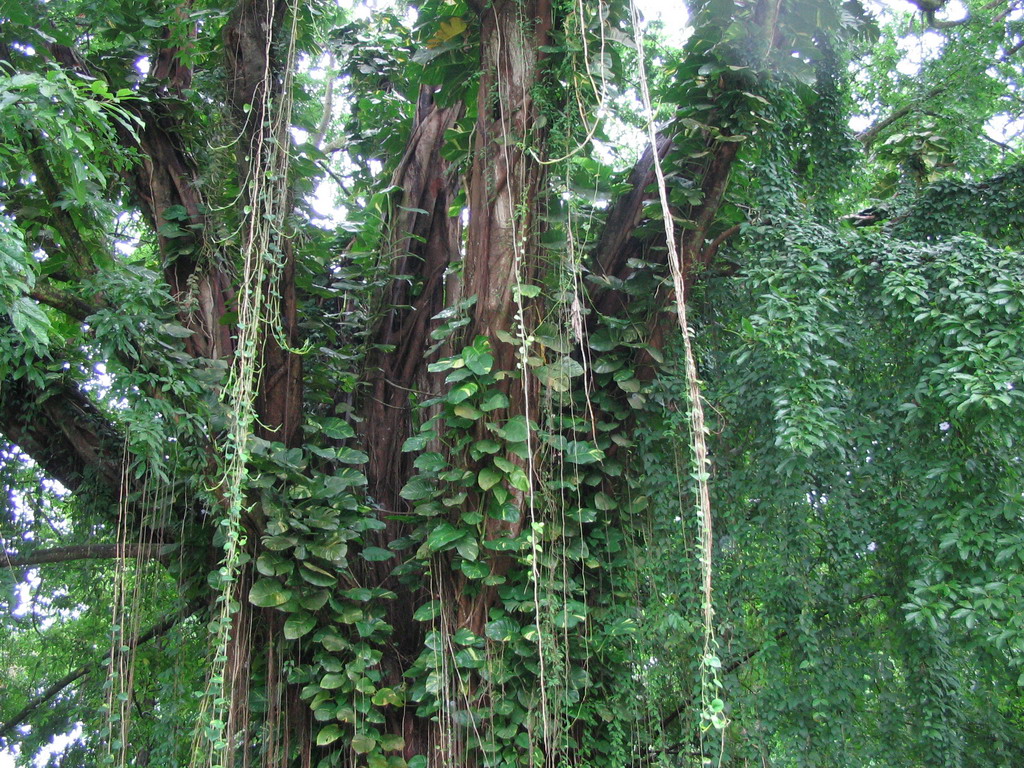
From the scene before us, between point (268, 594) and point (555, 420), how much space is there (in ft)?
3.71

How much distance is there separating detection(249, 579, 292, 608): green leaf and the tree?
13mm

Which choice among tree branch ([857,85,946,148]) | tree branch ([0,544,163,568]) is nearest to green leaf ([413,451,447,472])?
tree branch ([0,544,163,568])

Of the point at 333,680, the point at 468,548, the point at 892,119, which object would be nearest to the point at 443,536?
the point at 468,548

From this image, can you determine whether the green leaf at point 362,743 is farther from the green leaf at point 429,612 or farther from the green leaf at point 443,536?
the green leaf at point 443,536

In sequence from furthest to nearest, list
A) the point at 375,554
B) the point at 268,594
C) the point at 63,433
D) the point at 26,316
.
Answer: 1. the point at 63,433
2. the point at 375,554
3. the point at 268,594
4. the point at 26,316

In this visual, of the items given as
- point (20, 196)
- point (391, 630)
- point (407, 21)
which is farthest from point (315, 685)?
point (407, 21)

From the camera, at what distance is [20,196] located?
9.56 feet

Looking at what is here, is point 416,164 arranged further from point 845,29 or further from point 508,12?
point 845,29

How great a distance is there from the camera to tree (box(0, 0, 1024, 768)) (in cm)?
265

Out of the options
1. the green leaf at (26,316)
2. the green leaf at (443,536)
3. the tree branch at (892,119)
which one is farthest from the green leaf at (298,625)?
the tree branch at (892,119)

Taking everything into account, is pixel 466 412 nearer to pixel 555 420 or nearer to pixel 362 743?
pixel 555 420

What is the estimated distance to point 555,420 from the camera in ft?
9.80

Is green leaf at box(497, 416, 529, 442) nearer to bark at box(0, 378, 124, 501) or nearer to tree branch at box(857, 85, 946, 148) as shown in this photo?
bark at box(0, 378, 124, 501)

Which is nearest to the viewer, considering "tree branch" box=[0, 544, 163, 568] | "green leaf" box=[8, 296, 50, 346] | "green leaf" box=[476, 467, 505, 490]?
"green leaf" box=[8, 296, 50, 346]
